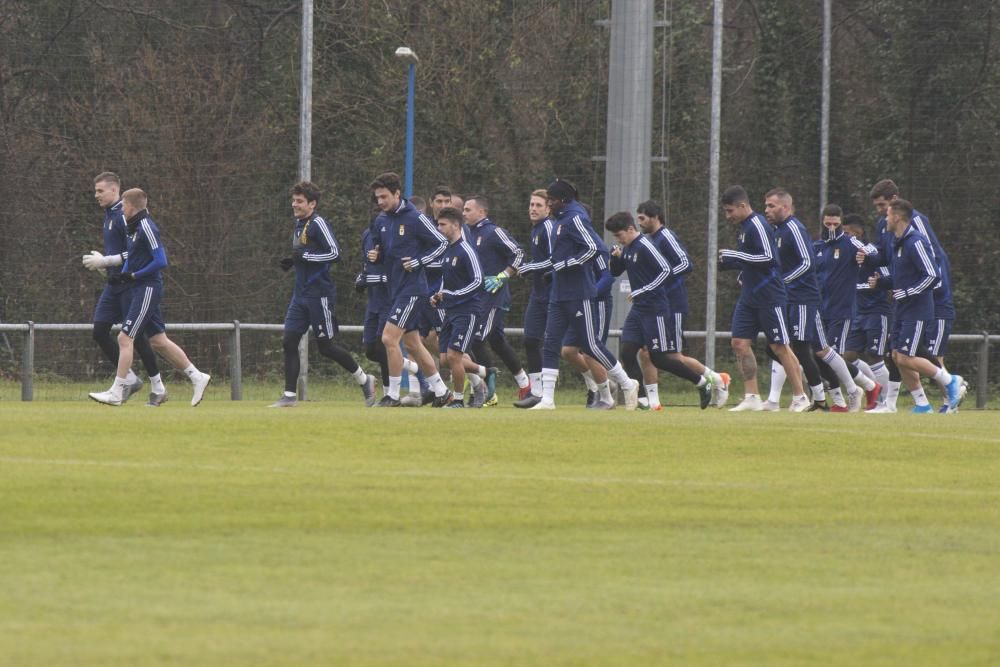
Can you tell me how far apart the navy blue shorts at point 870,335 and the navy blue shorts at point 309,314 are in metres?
5.98

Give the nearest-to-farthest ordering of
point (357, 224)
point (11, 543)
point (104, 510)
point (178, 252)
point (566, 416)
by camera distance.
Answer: point (11, 543), point (104, 510), point (566, 416), point (178, 252), point (357, 224)

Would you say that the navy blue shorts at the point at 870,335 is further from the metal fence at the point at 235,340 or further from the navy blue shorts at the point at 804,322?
the metal fence at the point at 235,340

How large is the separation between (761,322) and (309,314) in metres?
4.22

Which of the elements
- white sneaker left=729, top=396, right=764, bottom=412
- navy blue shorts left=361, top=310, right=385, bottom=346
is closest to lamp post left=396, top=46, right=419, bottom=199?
navy blue shorts left=361, top=310, right=385, bottom=346

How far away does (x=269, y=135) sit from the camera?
26.8m

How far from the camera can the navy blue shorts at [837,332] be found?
20422mm

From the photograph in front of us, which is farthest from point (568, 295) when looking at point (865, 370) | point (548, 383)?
point (865, 370)

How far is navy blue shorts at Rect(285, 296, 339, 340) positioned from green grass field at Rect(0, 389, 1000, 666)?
3523 mm

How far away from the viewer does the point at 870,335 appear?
67.9 feet

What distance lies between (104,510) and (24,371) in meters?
14.5

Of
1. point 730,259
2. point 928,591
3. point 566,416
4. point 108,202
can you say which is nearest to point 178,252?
point 108,202

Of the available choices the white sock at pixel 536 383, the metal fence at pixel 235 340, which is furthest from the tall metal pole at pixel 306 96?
the white sock at pixel 536 383

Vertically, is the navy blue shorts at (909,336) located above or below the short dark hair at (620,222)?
below

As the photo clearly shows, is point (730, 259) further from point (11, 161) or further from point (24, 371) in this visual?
point (11, 161)
